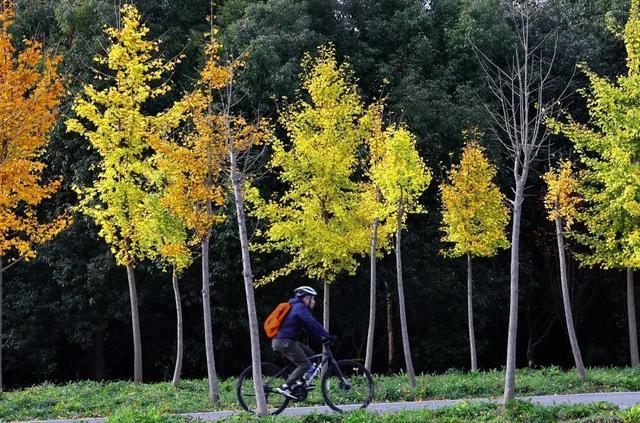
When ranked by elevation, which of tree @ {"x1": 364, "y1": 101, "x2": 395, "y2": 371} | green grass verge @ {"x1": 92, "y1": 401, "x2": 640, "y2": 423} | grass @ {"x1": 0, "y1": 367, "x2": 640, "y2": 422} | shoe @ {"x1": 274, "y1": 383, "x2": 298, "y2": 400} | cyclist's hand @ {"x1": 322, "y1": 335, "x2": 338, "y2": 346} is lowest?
grass @ {"x1": 0, "y1": 367, "x2": 640, "y2": 422}

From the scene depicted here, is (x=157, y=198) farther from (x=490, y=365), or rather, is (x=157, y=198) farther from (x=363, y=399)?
(x=490, y=365)

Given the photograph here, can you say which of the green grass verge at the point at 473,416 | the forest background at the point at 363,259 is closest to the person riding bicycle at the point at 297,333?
the green grass verge at the point at 473,416

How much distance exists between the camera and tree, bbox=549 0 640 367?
19.9m

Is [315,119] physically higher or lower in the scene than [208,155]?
higher

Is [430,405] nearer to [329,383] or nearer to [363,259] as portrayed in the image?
[329,383]

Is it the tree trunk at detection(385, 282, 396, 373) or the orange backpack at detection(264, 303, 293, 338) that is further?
the tree trunk at detection(385, 282, 396, 373)

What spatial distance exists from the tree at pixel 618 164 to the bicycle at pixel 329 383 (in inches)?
388

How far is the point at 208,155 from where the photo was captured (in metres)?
15.1

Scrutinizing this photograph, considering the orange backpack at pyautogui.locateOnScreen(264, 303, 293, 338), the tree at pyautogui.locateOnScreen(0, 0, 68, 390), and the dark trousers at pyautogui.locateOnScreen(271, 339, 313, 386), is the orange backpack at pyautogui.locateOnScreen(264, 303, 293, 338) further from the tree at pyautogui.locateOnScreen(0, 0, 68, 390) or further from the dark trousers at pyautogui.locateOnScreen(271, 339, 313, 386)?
the tree at pyautogui.locateOnScreen(0, 0, 68, 390)

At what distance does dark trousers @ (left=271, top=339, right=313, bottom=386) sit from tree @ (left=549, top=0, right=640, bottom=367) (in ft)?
35.5

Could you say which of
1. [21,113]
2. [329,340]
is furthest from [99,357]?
[329,340]

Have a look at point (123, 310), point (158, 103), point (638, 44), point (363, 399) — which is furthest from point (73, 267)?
point (638, 44)

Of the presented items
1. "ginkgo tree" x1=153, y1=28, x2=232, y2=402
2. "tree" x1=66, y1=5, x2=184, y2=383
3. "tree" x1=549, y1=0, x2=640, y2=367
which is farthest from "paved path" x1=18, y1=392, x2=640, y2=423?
"tree" x1=549, y1=0, x2=640, y2=367

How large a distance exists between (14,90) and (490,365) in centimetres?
2140
